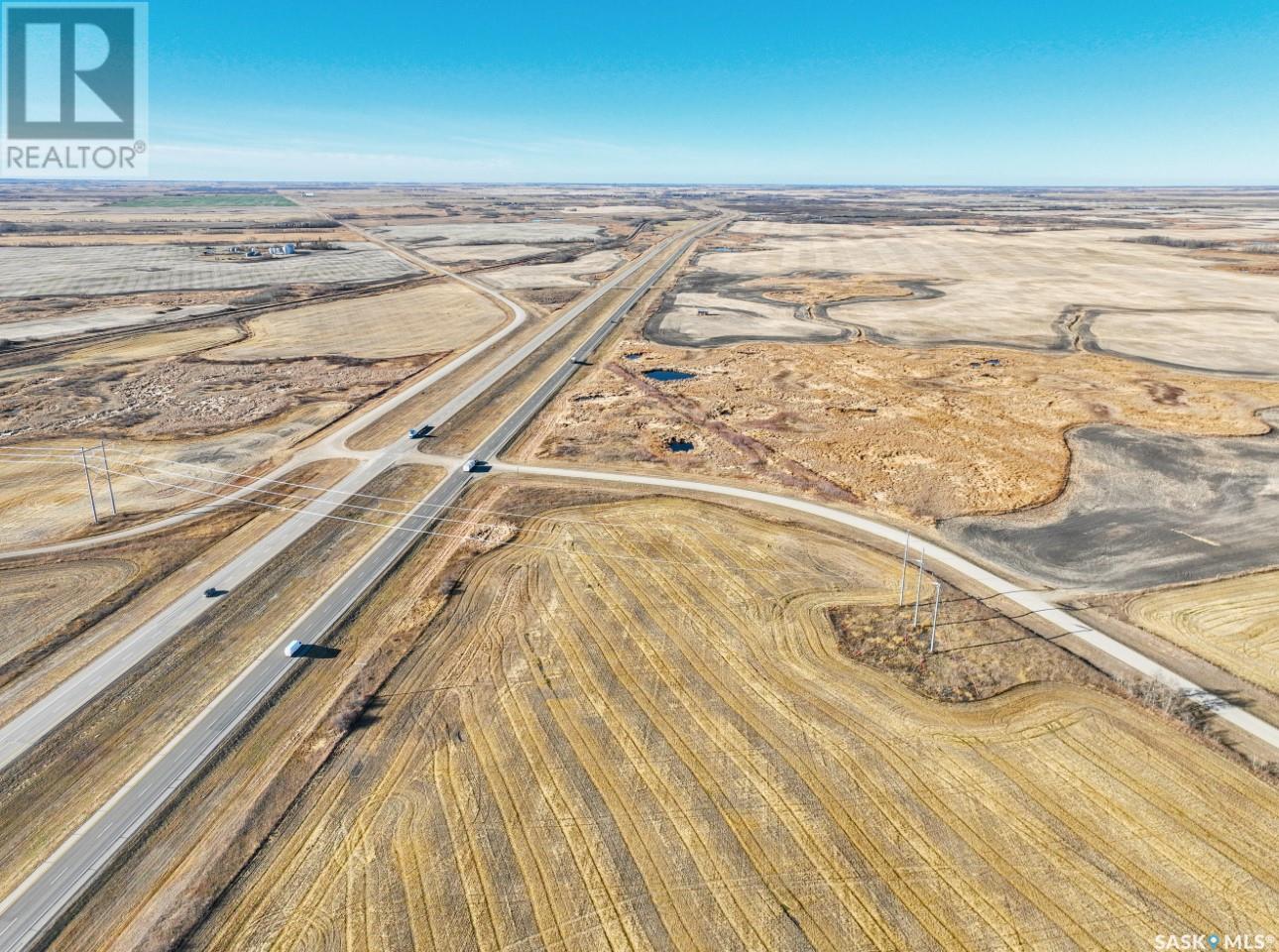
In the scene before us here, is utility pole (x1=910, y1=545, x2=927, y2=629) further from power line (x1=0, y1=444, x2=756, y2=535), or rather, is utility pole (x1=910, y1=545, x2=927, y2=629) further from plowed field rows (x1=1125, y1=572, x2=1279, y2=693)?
power line (x1=0, y1=444, x2=756, y2=535)

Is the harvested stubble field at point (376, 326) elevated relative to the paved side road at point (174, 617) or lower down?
elevated

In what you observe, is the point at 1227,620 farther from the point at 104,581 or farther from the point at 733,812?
the point at 104,581

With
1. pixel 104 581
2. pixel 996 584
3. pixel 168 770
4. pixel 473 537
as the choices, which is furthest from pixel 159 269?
pixel 996 584

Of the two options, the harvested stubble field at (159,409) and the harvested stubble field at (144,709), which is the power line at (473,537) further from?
the harvested stubble field at (144,709)

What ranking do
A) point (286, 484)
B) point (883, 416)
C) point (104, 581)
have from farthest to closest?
point (883, 416) < point (286, 484) < point (104, 581)

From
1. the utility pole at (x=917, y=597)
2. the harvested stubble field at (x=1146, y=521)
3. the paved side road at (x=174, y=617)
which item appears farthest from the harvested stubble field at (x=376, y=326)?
the harvested stubble field at (x=1146, y=521)
